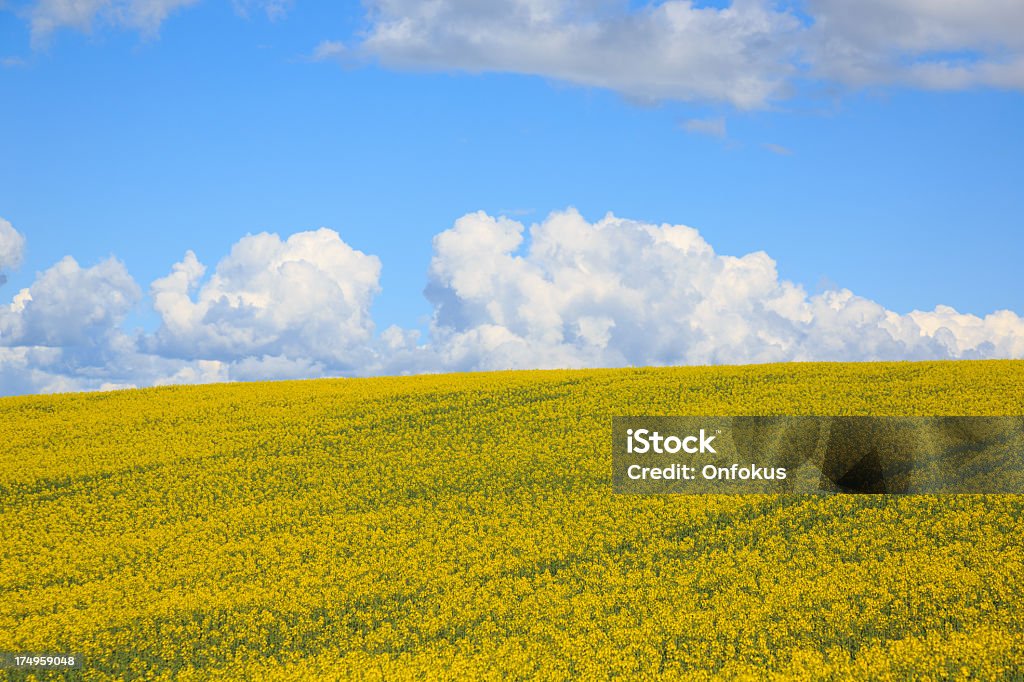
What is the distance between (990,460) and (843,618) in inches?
460

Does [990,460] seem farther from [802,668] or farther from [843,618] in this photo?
[802,668]

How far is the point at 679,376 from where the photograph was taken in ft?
134

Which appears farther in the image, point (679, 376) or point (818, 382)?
point (679, 376)

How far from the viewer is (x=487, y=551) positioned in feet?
84.2

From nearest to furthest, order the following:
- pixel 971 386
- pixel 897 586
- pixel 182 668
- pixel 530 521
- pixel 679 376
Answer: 1. pixel 182 668
2. pixel 897 586
3. pixel 530 521
4. pixel 971 386
5. pixel 679 376

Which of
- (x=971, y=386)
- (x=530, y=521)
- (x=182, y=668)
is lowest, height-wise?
(x=182, y=668)

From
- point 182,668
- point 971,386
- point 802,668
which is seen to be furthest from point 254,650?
point 971,386

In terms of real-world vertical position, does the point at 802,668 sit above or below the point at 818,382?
below

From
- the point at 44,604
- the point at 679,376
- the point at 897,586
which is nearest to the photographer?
the point at 897,586

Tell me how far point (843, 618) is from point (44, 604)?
19330 mm

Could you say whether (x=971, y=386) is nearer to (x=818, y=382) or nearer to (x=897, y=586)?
(x=818, y=382)

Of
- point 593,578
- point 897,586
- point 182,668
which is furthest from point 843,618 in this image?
point 182,668

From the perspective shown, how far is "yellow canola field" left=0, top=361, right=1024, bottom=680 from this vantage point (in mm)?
20422

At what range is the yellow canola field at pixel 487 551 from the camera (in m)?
20.4
